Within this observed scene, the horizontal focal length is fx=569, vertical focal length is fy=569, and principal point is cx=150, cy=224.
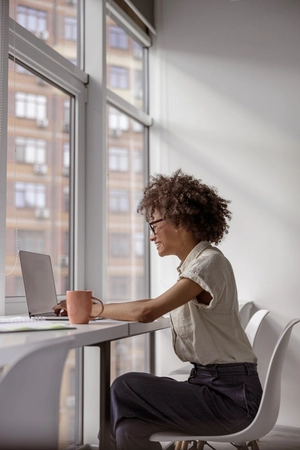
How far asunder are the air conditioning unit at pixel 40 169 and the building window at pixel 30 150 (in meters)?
0.02

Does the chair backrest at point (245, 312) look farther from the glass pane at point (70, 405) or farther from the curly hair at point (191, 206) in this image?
the curly hair at point (191, 206)

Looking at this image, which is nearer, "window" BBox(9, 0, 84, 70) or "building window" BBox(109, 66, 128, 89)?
"window" BBox(9, 0, 84, 70)

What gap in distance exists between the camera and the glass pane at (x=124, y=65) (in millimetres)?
3534

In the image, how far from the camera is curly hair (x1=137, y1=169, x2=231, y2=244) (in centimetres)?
190

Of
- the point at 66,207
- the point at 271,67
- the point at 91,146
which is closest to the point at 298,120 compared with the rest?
the point at 271,67

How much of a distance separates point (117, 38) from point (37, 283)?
2.24 m

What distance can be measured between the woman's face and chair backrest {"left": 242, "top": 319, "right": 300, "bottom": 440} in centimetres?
48

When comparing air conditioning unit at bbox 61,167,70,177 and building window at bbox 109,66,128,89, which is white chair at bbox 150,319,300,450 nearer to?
air conditioning unit at bbox 61,167,70,177

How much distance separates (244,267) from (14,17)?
1.97 m

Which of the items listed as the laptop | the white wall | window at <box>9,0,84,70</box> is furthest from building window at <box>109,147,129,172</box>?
the laptop

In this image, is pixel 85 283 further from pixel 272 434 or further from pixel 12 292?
pixel 272 434

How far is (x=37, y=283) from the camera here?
6.16ft

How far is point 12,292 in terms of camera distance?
97.9 inches

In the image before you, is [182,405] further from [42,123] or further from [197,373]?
[42,123]
